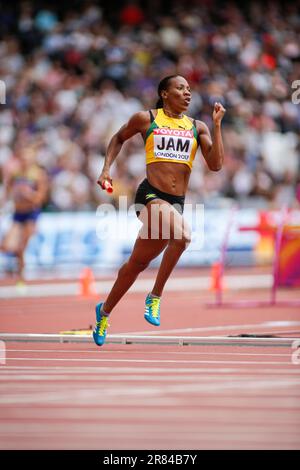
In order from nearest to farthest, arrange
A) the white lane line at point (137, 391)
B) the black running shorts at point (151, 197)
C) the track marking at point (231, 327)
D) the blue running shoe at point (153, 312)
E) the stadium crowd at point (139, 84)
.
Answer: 1. the white lane line at point (137, 391)
2. the black running shorts at point (151, 197)
3. the blue running shoe at point (153, 312)
4. the track marking at point (231, 327)
5. the stadium crowd at point (139, 84)

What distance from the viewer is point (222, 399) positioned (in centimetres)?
735

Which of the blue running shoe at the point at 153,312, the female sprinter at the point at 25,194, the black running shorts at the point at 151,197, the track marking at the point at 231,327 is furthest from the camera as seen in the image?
the female sprinter at the point at 25,194

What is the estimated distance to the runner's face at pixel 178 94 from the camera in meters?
9.78

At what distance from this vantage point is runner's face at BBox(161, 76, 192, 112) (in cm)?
978

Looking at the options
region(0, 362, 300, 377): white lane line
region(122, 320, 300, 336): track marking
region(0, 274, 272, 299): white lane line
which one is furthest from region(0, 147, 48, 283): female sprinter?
region(0, 362, 300, 377): white lane line

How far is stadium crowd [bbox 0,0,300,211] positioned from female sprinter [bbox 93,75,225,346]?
12.8 metres

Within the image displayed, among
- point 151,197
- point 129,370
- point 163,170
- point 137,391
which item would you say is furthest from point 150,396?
point 163,170

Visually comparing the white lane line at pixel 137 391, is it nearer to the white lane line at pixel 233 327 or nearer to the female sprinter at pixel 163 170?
the female sprinter at pixel 163 170

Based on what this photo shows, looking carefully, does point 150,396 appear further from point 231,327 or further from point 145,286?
Result: point 145,286

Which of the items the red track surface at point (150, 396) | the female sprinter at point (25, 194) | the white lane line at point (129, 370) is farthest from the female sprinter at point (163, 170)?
the female sprinter at point (25, 194)

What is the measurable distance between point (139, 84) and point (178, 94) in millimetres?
15849

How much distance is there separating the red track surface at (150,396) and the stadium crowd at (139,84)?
11491mm

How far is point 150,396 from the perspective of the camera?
7.43 m

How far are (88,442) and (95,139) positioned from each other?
59.6 ft
